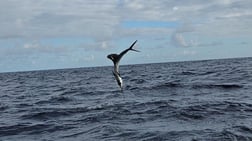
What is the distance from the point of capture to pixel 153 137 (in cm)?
1597

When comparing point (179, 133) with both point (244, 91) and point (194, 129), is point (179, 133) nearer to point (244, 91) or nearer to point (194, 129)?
point (194, 129)

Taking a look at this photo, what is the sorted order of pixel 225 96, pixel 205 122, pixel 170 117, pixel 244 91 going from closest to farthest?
pixel 205 122, pixel 170 117, pixel 225 96, pixel 244 91

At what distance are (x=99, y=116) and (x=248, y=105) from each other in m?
8.66

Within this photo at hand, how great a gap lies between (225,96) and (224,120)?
9012 millimetres

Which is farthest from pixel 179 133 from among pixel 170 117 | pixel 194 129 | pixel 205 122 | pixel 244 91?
pixel 244 91

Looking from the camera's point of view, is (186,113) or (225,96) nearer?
(186,113)

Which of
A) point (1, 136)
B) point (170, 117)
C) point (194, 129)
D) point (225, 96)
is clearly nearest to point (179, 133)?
point (194, 129)

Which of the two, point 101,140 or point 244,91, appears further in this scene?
point 244,91

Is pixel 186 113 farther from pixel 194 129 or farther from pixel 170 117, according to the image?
pixel 194 129

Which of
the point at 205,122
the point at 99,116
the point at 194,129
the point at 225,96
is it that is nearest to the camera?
the point at 194,129

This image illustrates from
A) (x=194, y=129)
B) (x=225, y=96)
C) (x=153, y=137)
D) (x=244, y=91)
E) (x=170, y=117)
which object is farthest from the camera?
(x=244, y=91)

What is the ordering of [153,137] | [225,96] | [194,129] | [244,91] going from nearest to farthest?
1. [153,137]
2. [194,129]
3. [225,96]
4. [244,91]

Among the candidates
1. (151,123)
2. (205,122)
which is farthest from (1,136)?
(205,122)

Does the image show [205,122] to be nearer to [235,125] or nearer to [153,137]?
[235,125]
